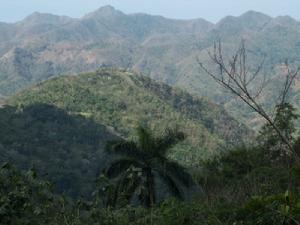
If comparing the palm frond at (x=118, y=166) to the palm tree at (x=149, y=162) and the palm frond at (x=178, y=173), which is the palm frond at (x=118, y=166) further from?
the palm frond at (x=178, y=173)

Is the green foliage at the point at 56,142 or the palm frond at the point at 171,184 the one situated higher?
the palm frond at the point at 171,184

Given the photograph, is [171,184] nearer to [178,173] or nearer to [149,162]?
[178,173]

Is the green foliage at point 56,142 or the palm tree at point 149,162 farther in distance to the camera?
the green foliage at point 56,142

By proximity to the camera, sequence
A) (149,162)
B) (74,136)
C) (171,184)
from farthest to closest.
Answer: (74,136)
(149,162)
(171,184)

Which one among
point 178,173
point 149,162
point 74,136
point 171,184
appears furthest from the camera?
point 74,136

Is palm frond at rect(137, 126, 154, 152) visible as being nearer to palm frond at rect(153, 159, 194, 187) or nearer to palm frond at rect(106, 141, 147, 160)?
palm frond at rect(106, 141, 147, 160)

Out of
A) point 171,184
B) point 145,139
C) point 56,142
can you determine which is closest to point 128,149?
point 145,139

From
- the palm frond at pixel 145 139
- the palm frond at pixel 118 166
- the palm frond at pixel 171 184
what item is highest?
the palm frond at pixel 145 139

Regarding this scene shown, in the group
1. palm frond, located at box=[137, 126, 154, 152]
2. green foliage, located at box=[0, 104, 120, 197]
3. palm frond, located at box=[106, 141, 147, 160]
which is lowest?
green foliage, located at box=[0, 104, 120, 197]

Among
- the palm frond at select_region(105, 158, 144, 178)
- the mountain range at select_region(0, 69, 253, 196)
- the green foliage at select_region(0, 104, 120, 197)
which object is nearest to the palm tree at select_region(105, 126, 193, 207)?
the palm frond at select_region(105, 158, 144, 178)

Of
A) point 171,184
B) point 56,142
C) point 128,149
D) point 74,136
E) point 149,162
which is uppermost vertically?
point 128,149

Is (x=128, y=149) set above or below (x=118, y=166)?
above

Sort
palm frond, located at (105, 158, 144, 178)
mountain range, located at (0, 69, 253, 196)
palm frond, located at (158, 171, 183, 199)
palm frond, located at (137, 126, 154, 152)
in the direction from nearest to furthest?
palm frond, located at (105, 158, 144, 178) < palm frond, located at (158, 171, 183, 199) < palm frond, located at (137, 126, 154, 152) < mountain range, located at (0, 69, 253, 196)

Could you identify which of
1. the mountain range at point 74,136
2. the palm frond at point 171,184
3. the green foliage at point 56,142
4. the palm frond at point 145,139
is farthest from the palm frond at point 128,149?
the mountain range at point 74,136
